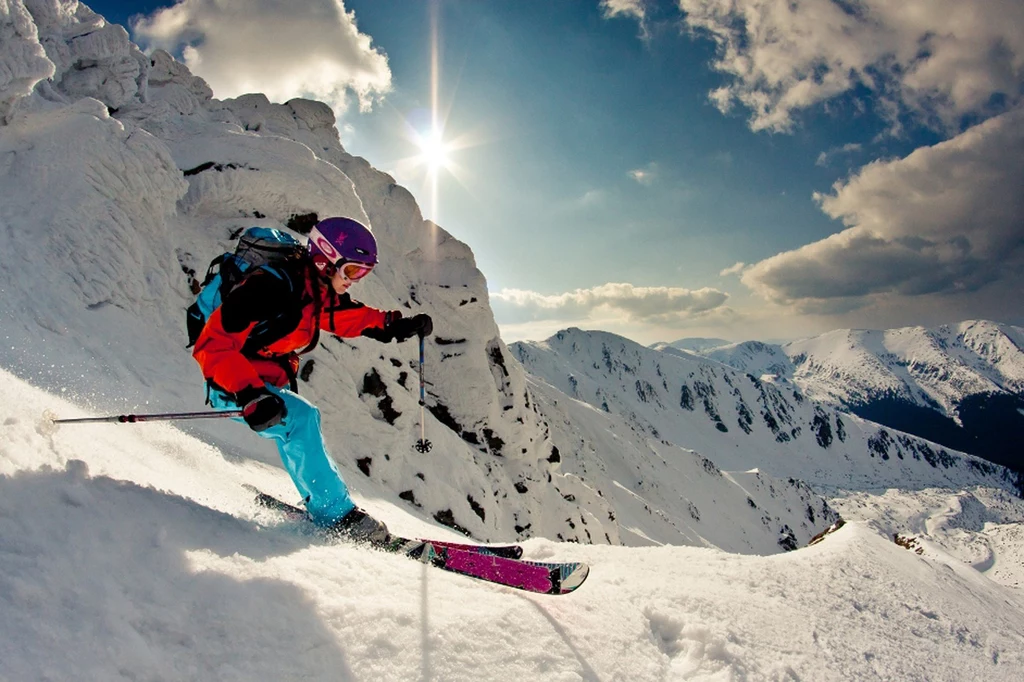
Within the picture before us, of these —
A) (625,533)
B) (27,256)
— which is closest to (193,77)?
(27,256)

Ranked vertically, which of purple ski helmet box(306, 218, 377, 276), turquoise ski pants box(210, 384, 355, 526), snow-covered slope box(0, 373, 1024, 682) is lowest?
snow-covered slope box(0, 373, 1024, 682)

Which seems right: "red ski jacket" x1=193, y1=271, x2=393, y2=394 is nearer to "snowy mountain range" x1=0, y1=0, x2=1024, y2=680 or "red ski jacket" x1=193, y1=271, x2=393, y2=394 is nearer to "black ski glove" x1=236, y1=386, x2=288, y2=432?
"black ski glove" x1=236, y1=386, x2=288, y2=432

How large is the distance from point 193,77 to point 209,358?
30961 mm

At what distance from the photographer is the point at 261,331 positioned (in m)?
4.80

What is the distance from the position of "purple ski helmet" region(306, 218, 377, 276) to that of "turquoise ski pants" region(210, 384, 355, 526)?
1.53 metres

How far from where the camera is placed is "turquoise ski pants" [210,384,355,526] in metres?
4.86

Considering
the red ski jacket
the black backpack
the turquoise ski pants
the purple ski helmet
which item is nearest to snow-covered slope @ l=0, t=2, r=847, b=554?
the black backpack

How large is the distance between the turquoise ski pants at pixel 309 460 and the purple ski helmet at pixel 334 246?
1533 millimetres

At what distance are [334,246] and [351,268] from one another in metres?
0.30

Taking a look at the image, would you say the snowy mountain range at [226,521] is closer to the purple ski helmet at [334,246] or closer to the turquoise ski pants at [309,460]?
the turquoise ski pants at [309,460]

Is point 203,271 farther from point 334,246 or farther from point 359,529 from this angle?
point 359,529

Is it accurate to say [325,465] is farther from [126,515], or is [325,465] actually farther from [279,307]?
[126,515]

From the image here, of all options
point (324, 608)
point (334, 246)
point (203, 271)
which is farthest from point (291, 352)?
point (203, 271)

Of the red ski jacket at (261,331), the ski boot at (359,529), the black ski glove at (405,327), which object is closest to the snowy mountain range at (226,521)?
the ski boot at (359,529)
